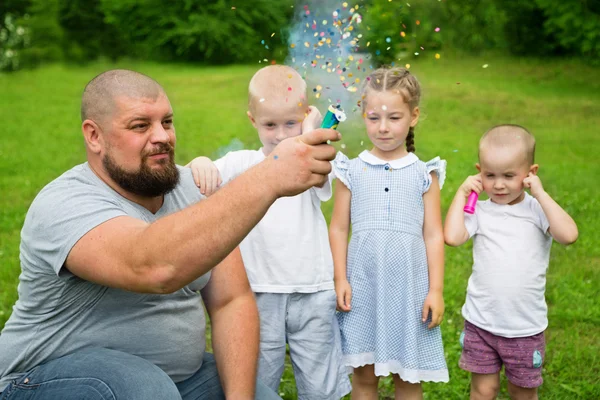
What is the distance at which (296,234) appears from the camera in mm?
3307

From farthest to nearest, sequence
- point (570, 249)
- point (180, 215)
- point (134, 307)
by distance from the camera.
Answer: point (570, 249), point (134, 307), point (180, 215)

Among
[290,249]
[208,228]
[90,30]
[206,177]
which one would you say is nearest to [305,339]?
[290,249]

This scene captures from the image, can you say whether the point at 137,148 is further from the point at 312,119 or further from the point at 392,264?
the point at 392,264

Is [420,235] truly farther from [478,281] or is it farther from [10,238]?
[10,238]

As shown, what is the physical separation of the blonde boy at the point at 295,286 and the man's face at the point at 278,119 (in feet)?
0.54

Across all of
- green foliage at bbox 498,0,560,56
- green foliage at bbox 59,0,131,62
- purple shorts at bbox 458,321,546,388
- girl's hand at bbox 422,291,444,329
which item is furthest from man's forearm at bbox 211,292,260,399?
green foliage at bbox 59,0,131,62

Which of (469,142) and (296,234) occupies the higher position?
(296,234)

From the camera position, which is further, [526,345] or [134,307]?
[526,345]

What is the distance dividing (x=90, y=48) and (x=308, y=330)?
30663mm

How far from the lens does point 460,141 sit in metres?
10.1

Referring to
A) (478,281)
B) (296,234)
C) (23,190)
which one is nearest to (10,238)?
(23,190)

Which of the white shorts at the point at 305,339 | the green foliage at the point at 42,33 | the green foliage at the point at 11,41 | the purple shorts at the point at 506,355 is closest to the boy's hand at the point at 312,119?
the white shorts at the point at 305,339

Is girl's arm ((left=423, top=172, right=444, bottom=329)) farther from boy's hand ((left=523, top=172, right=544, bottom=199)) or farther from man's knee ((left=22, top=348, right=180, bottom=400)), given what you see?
man's knee ((left=22, top=348, right=180, bottom=400))

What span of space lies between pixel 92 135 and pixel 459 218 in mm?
1610
